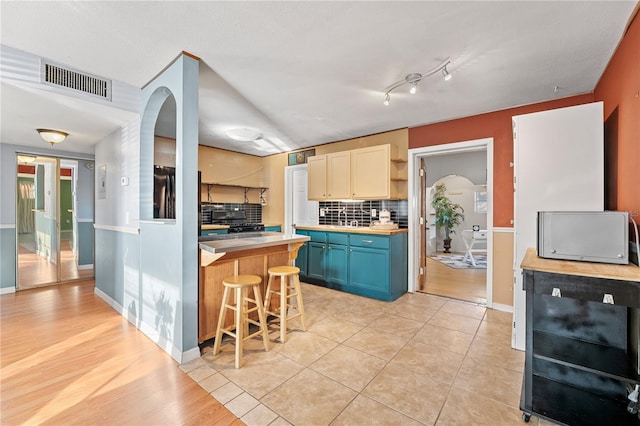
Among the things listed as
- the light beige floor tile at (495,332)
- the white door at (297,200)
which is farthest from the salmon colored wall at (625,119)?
the white door at (297,200)

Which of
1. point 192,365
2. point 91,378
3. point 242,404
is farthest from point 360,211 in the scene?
point 91,378

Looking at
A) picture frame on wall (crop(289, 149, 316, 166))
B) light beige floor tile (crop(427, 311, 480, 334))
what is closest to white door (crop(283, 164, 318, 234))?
picture frame on wall (crop(289, 149, 316, 166))

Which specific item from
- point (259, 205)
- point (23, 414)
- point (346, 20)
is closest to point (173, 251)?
point (23, 414)

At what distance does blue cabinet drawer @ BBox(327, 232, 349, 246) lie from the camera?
408 centimetres

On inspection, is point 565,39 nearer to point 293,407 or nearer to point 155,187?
point 293,407

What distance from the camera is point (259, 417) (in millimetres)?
1611

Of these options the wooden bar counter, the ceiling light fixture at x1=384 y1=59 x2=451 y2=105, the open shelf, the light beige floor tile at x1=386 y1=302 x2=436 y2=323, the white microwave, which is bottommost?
the light beige floor tile at x1=386 y1=302 x2=436 y2=323

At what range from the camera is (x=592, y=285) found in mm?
1433

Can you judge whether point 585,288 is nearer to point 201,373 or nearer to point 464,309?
point 464,309

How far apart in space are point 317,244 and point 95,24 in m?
3.45

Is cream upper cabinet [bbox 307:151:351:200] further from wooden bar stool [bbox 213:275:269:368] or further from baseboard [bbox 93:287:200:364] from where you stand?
baseboard [bbox 93:287:200:364]

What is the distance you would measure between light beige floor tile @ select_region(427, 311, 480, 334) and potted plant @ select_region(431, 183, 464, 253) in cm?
549

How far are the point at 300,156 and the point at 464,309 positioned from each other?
3.74 metres

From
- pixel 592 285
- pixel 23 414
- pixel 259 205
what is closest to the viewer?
pixel 592 285
